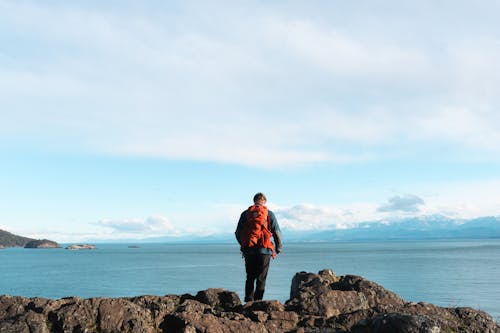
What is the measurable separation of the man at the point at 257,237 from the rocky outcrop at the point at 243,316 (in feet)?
5.62

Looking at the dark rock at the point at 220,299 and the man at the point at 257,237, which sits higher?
the man at the point at 257,237

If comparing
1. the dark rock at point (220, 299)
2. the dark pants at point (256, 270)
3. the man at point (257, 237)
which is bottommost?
the dark rock at point (220, 299)

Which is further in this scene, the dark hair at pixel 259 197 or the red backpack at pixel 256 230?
the dark hair at pixel 259 197

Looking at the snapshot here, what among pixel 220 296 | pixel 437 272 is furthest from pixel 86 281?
pixel 220 296

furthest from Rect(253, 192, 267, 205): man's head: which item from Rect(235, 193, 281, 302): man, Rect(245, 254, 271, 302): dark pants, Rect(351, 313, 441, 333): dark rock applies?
Rect(351, 313, 441, 333): dark rock

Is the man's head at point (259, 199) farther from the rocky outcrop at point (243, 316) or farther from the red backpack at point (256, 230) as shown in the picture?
the rocky outcrop at point (243, 316)

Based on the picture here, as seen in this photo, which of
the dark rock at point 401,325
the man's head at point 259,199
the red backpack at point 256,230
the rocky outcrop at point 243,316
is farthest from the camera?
the man's head at point 259,199

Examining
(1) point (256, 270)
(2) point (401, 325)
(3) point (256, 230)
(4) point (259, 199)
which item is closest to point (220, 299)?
(1) point (256, 270)

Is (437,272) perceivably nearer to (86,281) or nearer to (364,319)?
(86,281)

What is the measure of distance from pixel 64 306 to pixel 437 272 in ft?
342

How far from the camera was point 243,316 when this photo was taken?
12250mm

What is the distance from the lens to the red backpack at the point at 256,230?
1505cm

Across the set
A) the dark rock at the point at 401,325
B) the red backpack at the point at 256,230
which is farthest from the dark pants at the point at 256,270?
the dark rock at the point at 401,325

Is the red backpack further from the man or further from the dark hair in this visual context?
the dark hair
